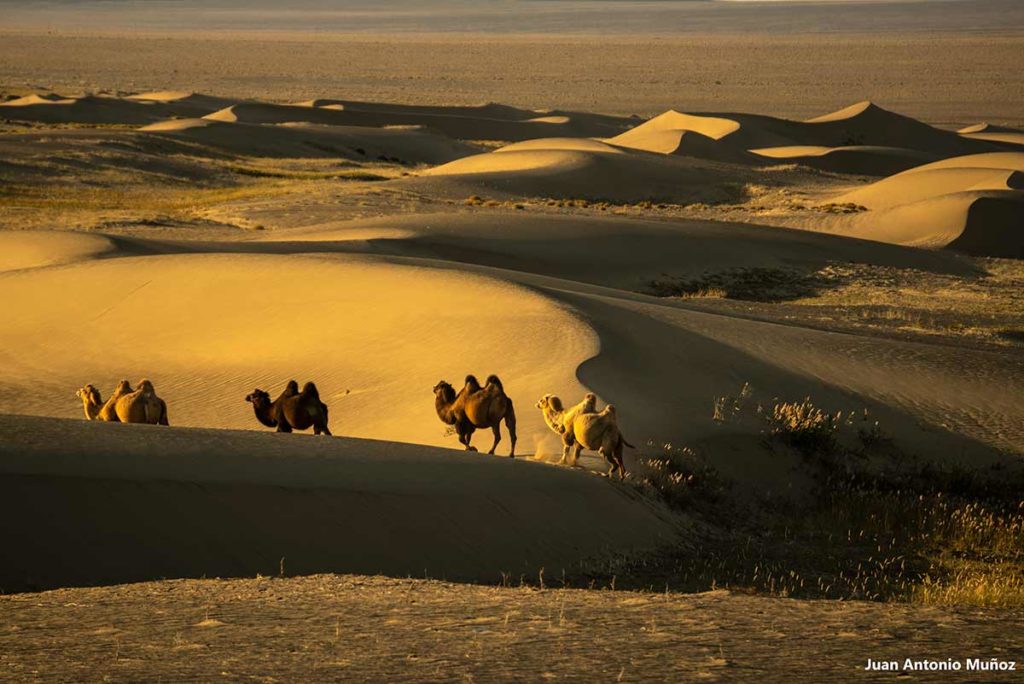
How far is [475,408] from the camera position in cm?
1083

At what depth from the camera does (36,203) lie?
34.8 m

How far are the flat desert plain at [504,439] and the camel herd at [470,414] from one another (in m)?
0.04

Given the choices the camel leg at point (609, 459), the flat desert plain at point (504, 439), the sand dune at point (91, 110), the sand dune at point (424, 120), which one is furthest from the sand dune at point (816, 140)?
the camel leg at point (609, 459)

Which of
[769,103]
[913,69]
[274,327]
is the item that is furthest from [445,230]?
[913,69]

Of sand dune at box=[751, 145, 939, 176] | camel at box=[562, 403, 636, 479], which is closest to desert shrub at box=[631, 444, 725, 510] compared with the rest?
camel at box=[562, 403, 636, 479]

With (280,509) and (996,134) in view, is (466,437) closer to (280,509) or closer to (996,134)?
(280,509)

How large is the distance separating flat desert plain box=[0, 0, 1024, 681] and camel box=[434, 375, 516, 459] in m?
0.04

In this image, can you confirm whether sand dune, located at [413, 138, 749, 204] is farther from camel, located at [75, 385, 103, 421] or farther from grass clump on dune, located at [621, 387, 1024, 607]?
camel, located at [75, 385, 103, 421]

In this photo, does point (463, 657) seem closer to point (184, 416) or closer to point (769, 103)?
point (184, 416)

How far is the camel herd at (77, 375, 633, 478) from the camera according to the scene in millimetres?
10461

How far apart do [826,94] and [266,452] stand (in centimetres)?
9413

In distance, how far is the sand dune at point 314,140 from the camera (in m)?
52.0

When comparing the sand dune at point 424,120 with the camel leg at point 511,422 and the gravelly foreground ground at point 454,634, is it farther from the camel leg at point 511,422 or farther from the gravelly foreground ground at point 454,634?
the gravelly foreground ground at point 454,634

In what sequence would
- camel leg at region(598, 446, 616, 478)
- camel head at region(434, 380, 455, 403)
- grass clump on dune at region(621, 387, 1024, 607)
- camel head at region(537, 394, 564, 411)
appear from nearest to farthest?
grass clump on dune at region(621, 387, 1024, 607) → camel leg at region(598, 446, 616, 478) → camel head at region(434, 380, 455, 403) → camel head at region(537, 394, 564, 411)
